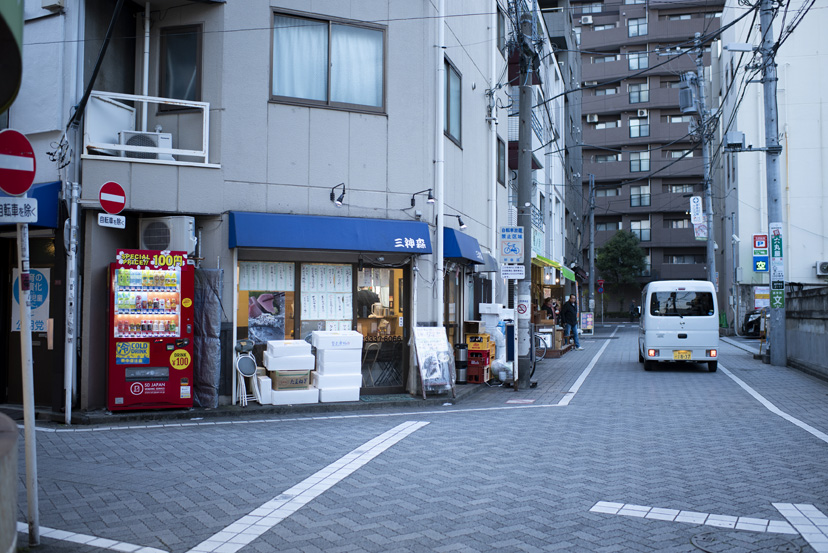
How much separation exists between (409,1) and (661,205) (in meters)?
51.6

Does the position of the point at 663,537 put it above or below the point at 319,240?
below

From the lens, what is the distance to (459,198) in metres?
15.6

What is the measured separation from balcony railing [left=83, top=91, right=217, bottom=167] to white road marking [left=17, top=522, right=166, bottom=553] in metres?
6.90

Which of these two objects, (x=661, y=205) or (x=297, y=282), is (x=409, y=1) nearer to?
(x=297, y=282)

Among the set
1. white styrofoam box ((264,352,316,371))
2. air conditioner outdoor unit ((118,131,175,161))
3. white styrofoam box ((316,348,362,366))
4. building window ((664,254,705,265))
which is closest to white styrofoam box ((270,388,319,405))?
white styrofoam box ((264,352,316,371))

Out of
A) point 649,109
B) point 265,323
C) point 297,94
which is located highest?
point 649,109

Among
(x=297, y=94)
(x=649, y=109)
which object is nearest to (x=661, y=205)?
(x=649, y=109)

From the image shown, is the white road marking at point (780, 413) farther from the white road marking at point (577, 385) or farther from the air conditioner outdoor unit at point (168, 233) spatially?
the air conditioner outdoor unit at point (168, 233)

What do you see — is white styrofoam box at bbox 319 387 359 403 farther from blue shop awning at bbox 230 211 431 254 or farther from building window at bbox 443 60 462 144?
building window at bbox 443 60 462 144

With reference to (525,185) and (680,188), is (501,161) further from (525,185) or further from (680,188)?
(680,188)

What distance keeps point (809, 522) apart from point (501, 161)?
1619cm

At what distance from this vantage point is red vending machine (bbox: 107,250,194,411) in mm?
10727

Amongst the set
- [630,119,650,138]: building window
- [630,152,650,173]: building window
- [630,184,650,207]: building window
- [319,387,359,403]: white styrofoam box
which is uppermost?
[630,119,650,138]: building window

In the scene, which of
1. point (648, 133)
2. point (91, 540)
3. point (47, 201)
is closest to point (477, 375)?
point (47, 201)
